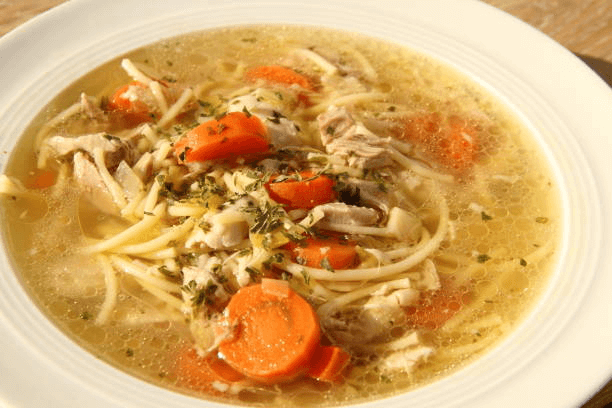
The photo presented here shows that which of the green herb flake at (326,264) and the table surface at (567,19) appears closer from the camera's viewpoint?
the green herb flake at (326,264)

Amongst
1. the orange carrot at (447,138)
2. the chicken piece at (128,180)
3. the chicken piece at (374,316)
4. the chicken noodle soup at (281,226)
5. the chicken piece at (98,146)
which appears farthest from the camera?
the orange carrot at (447,138)

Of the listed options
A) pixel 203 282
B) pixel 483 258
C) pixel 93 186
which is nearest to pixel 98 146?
pixel 93 186

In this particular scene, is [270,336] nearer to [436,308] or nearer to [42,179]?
[436,308]

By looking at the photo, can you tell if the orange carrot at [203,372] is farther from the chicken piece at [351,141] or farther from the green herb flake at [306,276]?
the chicken piece at [351,141]

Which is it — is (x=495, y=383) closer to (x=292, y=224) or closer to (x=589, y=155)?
(x=292, y=224)

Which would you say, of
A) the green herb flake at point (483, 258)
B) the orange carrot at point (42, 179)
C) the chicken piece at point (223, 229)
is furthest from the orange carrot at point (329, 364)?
the orange carrot at point (42, 179)

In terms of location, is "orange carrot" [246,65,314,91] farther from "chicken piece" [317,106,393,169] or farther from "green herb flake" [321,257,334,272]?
"green herb flake" [321,257,334,272]
